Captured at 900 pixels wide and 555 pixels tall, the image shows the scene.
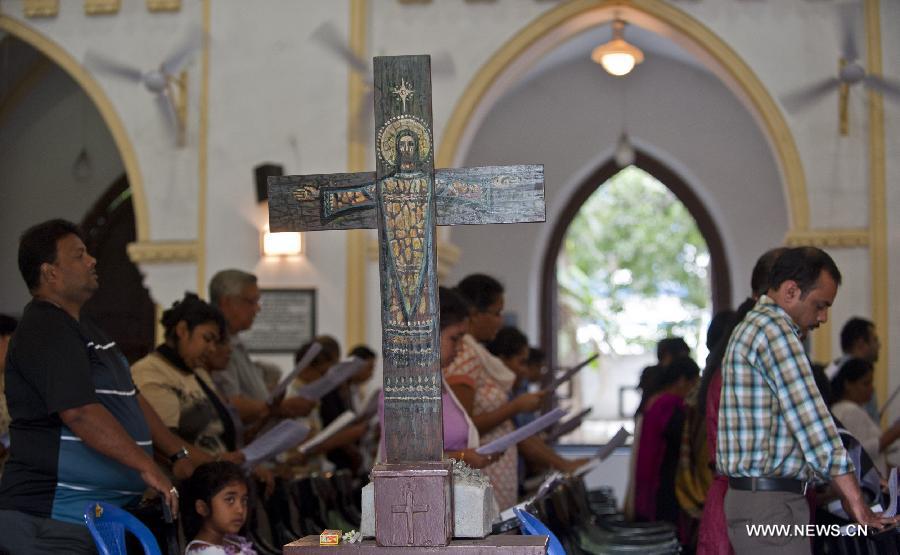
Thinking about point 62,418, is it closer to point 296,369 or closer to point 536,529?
point 536,529

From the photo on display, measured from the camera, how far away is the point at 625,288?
1708 cm

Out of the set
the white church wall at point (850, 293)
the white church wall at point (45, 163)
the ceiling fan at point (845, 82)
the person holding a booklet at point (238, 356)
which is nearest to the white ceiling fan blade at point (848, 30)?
the ceiling fan at point (845, 82)

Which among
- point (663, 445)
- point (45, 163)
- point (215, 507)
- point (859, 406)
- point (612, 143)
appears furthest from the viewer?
point (612, 143)

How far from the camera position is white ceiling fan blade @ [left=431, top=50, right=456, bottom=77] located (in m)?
7.57

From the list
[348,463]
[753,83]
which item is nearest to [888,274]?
[753,83]

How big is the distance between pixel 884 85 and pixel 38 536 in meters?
6.00

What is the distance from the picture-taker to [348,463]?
5.71m

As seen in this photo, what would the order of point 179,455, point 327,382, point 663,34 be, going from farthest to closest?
1. point 663,34
2. point 327,382
3. point 179,455

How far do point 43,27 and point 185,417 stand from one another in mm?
5078

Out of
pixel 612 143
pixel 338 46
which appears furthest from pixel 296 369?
pixel 612 143

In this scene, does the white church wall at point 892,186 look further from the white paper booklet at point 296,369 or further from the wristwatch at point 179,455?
the wristwatch at point 179,455

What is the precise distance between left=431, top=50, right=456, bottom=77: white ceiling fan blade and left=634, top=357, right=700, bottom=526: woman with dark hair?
3.09 meters

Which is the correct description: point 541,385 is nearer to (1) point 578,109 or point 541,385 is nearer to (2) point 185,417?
(1) point 578,109

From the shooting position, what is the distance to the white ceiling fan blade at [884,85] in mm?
7171
